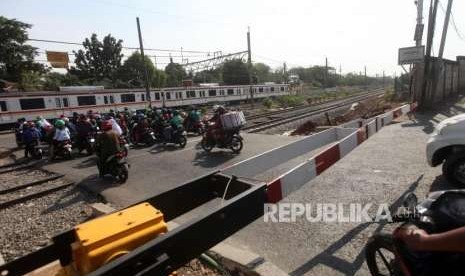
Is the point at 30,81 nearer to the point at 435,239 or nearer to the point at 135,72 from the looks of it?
the point at 135,72

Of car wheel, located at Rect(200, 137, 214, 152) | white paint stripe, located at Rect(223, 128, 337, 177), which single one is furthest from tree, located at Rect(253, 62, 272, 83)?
white paint stripe, located at Rect(223, 128, 337, 177)

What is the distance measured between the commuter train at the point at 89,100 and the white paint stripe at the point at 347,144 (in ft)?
77.5

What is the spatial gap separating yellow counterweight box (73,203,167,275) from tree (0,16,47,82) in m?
48.4

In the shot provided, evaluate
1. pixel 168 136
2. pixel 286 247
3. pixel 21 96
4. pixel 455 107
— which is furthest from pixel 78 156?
pixel 455 107

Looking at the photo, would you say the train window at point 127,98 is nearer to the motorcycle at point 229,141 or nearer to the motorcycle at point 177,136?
the motorcycle at point 177,136

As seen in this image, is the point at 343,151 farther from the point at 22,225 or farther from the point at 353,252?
the point at 22,225

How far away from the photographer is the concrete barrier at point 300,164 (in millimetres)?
2516

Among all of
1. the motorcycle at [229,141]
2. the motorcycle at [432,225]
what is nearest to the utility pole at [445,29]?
the motorcycle at [229,141]

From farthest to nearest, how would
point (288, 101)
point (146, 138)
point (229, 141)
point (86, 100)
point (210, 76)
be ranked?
point (210, 76)
point (288, 101)
point (86, 100)
point (146, 138)
point (229, 141)

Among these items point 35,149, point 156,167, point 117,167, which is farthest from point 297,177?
point 35,149

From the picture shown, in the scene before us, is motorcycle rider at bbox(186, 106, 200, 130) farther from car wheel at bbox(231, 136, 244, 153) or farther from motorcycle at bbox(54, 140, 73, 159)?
motorcycle at bbox(54, 140, 73, 159)

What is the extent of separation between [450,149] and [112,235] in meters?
5.30

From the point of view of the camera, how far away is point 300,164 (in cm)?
292

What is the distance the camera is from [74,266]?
5.28 ft
